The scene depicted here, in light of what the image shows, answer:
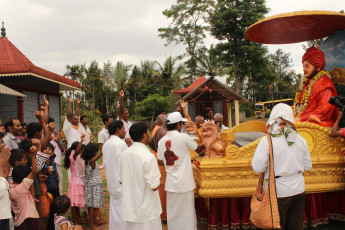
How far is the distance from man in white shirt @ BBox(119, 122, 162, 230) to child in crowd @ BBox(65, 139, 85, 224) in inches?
72.0

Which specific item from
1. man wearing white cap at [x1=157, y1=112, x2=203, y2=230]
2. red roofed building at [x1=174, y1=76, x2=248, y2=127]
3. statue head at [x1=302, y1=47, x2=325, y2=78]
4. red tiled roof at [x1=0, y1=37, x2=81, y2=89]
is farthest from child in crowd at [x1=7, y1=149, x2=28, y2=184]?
red roofed building at [x1=174, y1=76, x2=248, y2=127]

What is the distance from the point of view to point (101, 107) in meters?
32.2

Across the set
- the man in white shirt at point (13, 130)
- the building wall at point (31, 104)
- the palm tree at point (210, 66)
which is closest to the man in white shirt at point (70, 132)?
the man in white shirt at point (13, 130)

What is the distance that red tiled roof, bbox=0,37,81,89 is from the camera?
9680 mm

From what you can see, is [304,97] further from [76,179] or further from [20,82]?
[20,82]

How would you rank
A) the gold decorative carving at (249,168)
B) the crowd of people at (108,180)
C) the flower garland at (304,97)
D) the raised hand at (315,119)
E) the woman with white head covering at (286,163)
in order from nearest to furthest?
1. the woman with white head covering at (286,163)
2. the crowd of people at (108,180)
3. the gold decorative carving at (249,168)
4. the raised hand at (315,119)
5. the flower garland at (304,97)

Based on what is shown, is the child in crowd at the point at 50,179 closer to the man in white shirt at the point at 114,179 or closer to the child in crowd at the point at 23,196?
the child in crowd at the point at 23,196

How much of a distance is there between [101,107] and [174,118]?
29.6 metres

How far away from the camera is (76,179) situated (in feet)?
15.4

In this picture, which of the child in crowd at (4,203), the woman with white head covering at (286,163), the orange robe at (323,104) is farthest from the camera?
the orange robe at (323,104)

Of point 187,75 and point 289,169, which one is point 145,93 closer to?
point 187,75

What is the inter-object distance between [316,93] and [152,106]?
2179 centimetres

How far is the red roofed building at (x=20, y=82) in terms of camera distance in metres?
9.73

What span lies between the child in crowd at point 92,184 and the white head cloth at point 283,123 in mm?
2804
